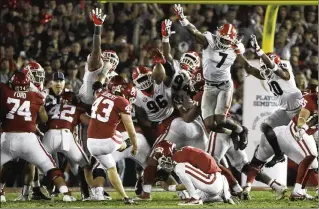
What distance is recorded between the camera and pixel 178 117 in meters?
11.8

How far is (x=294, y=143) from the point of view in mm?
11438

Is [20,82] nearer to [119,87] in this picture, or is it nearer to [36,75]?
[36,75]

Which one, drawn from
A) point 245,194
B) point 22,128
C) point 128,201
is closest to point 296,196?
point 245,194

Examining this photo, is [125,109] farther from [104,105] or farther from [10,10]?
[10,10]

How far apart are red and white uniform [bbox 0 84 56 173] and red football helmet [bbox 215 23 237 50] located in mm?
2075

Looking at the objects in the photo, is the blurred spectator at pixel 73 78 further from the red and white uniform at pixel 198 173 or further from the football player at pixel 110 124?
the red and white uniform at pixel 198 173

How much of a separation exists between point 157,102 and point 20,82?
176 cm

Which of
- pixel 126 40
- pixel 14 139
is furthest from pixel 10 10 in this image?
pixel 14 139

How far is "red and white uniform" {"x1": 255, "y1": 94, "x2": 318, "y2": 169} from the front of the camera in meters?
11.2

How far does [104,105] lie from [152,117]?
62.5 inches

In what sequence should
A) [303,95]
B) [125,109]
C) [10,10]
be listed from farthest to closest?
1. [10,10]
2. [303,95]
3. [125,109]

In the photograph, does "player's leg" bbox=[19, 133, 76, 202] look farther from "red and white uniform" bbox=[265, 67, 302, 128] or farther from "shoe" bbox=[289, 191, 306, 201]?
"red and white uniform" bbox=[265, 67, 302, 128]

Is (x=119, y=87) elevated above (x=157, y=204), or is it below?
above

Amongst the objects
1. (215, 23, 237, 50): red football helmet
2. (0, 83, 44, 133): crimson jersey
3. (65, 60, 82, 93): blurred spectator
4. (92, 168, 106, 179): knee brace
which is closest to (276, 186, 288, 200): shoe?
(215, 23, 237, 50): red football helmet
